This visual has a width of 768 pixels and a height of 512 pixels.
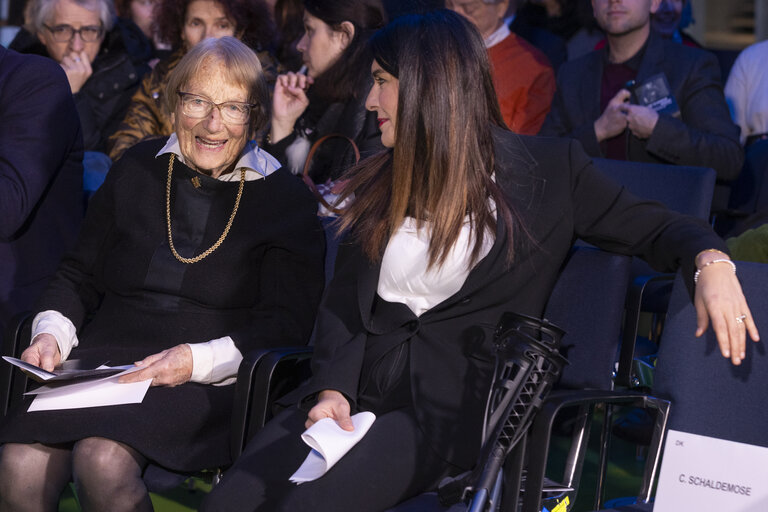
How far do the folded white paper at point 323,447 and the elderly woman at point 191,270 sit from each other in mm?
562

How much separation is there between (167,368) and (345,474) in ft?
2.34

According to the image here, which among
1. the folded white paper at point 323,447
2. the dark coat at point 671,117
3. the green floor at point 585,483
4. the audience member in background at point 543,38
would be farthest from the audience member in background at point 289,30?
the folded white paper at point 323,447

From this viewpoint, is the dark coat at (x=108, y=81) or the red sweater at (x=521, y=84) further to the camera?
the dark coat at (x=108, y=81)

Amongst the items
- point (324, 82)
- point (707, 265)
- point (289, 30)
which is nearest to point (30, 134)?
point (324, 82)

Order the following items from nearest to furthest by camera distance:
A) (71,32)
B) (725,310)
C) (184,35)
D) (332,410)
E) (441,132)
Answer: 1. (725,310)
2. (332,410)
3. (441,132)
4. (184,35)
5. (71,32)

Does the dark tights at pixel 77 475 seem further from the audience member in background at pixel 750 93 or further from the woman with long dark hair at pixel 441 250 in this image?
the audience member in background at pixel 750 93

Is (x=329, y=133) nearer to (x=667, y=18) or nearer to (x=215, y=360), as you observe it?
(x=215, y=360)

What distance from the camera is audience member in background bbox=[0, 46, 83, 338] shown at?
10.8 ft

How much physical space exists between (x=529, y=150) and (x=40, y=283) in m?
1.72

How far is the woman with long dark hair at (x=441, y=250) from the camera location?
2484mm

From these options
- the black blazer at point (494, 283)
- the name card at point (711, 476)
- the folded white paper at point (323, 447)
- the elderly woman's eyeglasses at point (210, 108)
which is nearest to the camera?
the name card at point (711, 476)

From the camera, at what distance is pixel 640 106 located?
4.47 metres

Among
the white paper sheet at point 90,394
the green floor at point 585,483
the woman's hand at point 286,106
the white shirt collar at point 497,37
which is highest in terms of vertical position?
the white shirt collar at point 497,37

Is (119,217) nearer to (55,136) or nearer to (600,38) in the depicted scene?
(55,136)
